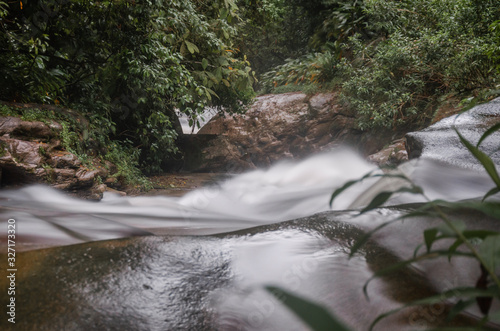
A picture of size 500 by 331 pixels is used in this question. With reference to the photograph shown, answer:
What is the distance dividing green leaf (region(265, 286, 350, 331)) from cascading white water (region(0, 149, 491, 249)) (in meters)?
1.84

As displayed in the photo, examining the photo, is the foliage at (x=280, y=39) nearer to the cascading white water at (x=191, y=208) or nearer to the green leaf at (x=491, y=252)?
the cascading white water at (x=191, y=208)

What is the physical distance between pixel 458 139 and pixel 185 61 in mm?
4856

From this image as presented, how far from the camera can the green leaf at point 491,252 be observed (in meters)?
0.63

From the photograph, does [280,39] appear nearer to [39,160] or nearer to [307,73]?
[307,73]

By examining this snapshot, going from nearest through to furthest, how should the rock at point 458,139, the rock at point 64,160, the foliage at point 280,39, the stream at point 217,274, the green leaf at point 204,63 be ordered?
the stream at point 217,274
the rock at point 458,139
the rock at point 64,160
the green leaf at point 204,63
the foliage at point 280,39

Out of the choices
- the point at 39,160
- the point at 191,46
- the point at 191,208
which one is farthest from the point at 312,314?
the point at 191,46

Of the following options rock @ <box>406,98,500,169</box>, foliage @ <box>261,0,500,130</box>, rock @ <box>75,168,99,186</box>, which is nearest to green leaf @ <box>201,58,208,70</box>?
rock @ <box>75,168,99,186</box>

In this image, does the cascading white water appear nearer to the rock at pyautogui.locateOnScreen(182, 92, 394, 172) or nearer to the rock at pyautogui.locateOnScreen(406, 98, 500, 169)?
the rock at pyautogui.locateOnScreen(406, 98, 500, 169)

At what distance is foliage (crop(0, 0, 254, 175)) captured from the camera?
411 cm

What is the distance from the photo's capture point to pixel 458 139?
3740 mm

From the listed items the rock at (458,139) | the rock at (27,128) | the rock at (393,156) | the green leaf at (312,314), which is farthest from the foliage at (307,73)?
the green leaf at (312,314)

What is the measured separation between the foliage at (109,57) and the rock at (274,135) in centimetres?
214

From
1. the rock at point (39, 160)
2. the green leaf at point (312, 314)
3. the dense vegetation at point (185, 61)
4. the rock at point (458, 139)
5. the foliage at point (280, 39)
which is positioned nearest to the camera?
the green leaf at point (312, 314)

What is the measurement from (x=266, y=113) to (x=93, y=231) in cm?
744
